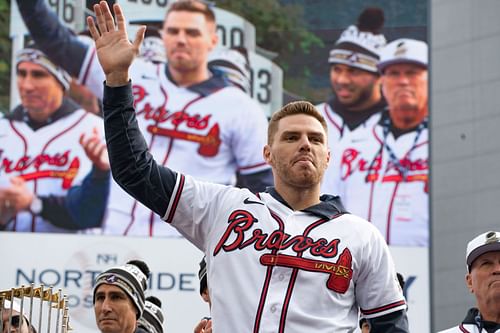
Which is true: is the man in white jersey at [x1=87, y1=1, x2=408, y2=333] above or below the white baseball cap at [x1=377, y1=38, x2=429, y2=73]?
below

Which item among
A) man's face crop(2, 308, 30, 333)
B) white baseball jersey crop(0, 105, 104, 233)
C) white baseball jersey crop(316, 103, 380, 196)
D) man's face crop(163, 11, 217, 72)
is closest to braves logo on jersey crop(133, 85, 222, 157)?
man's face crop(163, 11, 217, 72)

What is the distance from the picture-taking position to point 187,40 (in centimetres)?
2408

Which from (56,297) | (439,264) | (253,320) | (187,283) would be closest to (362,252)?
(253,320)

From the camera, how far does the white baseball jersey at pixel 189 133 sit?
22.8 meters

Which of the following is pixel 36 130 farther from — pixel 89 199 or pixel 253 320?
pixel 253 320

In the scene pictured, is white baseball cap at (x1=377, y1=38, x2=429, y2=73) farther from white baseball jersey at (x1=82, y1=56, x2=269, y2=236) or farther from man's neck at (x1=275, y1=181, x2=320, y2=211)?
man's neck at (x1=275, y1=181, x2=320, y2=211)

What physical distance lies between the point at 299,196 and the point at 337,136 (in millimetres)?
18607

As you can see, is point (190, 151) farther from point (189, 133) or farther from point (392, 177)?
point (392, 177)

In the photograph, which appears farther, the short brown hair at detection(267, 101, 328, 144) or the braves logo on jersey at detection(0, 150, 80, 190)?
the braves logo on jersey at detection(0, 150, 80, 190)

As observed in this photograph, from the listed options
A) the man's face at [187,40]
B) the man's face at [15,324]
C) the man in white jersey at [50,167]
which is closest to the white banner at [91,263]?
the man in white jersey at [50,167]

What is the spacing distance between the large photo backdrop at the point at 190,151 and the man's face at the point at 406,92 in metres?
0.02

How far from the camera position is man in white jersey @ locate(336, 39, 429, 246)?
22844mm

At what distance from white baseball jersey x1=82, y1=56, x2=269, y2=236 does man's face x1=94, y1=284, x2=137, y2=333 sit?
16.2 meters

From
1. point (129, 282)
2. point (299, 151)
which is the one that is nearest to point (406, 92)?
point (129, 282)
